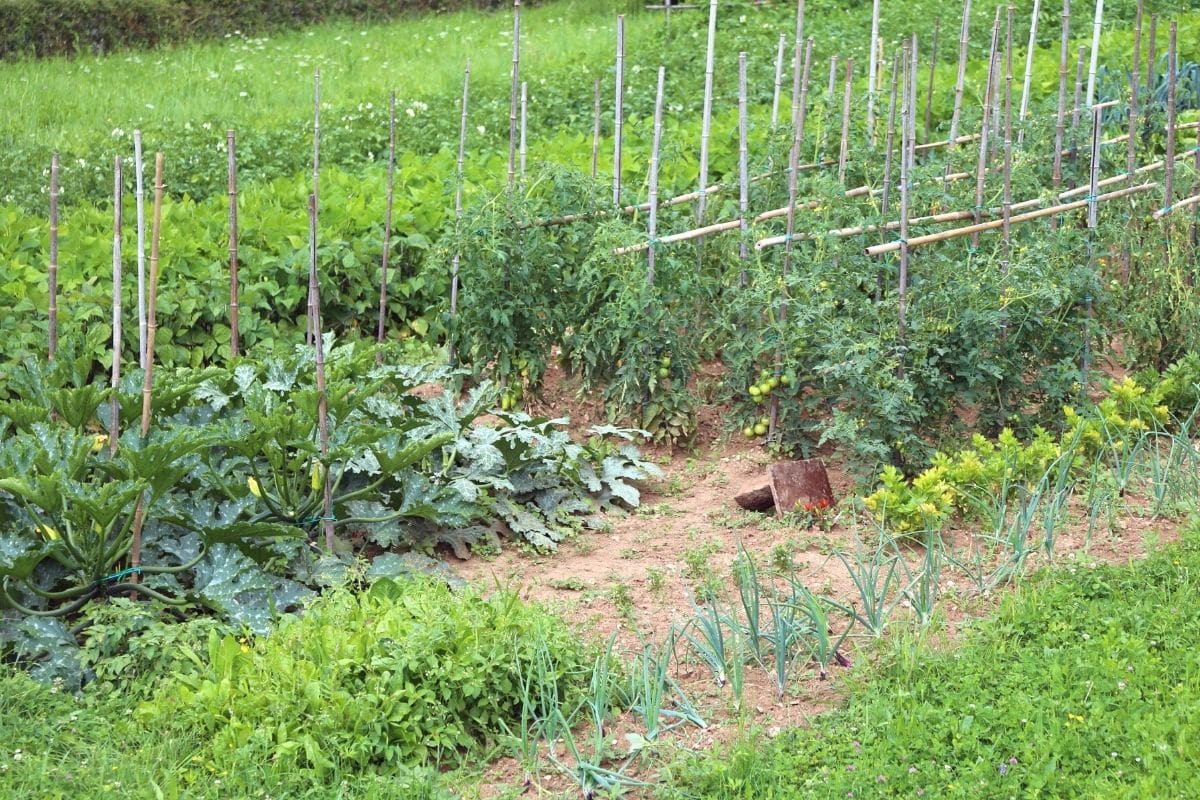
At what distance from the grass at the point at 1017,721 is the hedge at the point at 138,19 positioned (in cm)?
1441

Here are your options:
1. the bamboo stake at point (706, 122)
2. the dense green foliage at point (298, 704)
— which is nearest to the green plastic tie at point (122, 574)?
the dense green foliage at point (298, 704)

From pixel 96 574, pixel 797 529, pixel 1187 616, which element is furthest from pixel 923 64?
pixel 96 574

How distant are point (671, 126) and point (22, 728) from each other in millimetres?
8325

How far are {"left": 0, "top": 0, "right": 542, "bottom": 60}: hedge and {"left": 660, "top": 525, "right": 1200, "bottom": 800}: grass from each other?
47.3ft

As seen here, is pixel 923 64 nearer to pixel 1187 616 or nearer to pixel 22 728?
pixel 1187 616

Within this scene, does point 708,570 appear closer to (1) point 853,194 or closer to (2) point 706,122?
(2) point 706,122

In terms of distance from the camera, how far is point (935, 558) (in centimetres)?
491

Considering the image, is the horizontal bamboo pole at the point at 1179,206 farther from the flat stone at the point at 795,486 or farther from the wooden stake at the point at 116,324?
the wooden stake at the point at 116,324

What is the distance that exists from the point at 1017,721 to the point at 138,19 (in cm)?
1573

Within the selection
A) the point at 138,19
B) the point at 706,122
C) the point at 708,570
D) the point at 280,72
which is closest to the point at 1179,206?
the point at 706,122

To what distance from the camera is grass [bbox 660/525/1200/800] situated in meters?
3.72

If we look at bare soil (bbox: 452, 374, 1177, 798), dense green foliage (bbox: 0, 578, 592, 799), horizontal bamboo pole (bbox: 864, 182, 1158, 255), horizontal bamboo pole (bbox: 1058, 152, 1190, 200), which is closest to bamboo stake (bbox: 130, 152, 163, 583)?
dense green foliage (bbox: 0, 578, 592, 799)

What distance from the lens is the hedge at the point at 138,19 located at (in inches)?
627

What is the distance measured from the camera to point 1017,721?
155 inches
